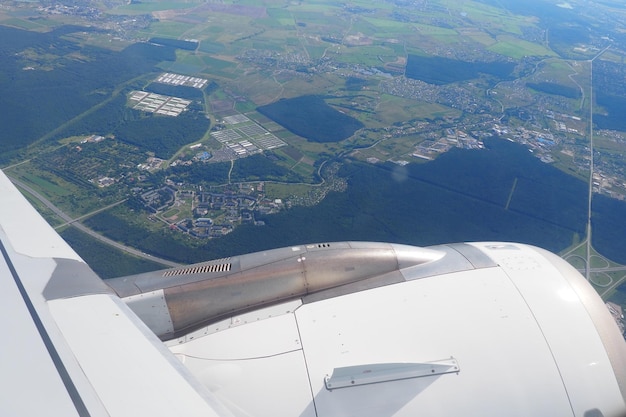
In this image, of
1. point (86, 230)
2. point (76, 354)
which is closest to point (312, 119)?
point (86, 230)

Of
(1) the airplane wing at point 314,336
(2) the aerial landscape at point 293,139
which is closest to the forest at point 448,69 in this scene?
(2) the aerial landscape at point 293,139

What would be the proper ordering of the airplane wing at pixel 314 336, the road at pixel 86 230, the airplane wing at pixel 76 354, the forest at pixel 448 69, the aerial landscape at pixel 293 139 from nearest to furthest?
the airplane wing at pixel 76 354 → the airplane wing at pixel 314 336 → the road at pixel 86 230 → the aerial landscape at pixel 293 139 → the forest at pixel 448 69

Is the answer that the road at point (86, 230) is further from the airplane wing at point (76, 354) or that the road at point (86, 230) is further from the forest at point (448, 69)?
the forest at point (448, 69)

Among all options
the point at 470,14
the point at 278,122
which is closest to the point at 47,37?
the point at 278,122

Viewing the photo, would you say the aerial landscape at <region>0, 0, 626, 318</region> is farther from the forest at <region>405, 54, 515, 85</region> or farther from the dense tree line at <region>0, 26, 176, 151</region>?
the forest at <region>405, 54, 515, 85</region>

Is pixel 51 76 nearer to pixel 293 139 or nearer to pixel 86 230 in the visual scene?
pixel 293 139

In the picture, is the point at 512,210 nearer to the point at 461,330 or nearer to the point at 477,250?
the point at 477,250

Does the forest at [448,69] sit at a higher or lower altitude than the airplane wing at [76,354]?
lower
